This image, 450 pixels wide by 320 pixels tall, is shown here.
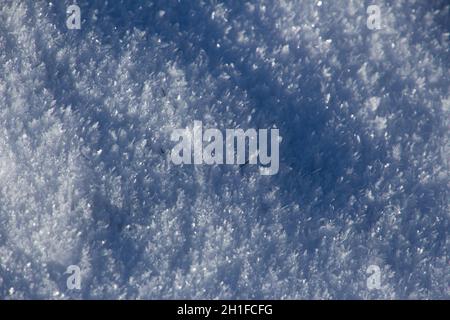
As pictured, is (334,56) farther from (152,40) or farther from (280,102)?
(152,40)

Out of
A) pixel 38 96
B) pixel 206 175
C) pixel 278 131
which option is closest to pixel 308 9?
pixel 278 131
